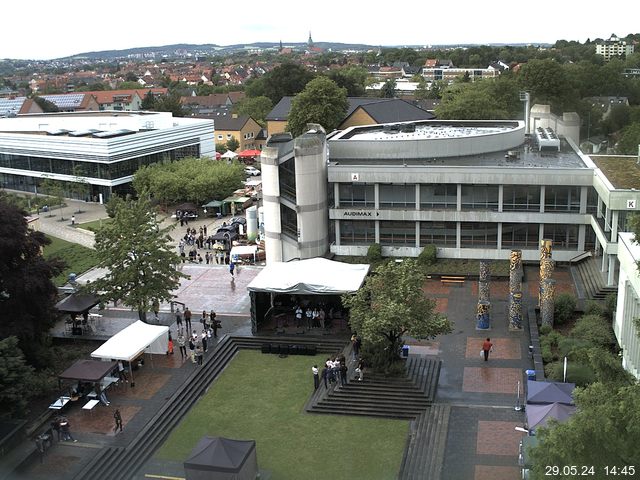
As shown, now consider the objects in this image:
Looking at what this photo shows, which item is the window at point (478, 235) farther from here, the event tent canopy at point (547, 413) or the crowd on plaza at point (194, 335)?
the event tent canopy at point (547, 413)

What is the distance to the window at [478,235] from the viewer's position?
143ft

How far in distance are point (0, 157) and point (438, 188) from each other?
2237 inches

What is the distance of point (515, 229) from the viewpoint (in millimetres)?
43094

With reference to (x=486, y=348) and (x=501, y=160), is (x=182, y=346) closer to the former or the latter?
(x=486, y=348)

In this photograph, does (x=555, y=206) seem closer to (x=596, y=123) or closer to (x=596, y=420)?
(x=596, y=420)

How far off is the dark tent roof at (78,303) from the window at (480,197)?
2167 cm

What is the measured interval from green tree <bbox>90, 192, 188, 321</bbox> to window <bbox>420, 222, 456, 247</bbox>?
1602 centimetres

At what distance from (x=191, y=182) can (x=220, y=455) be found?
43971mm

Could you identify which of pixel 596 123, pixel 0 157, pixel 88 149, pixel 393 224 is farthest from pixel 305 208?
pixel 596 123

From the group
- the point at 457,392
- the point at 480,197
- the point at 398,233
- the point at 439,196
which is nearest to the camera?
the point at 457,392

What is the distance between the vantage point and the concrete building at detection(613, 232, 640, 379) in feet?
84.8

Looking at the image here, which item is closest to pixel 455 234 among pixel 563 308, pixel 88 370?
pixel 563 308

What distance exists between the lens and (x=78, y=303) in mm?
36594

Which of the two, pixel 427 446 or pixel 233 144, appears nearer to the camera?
pixel 427 446
